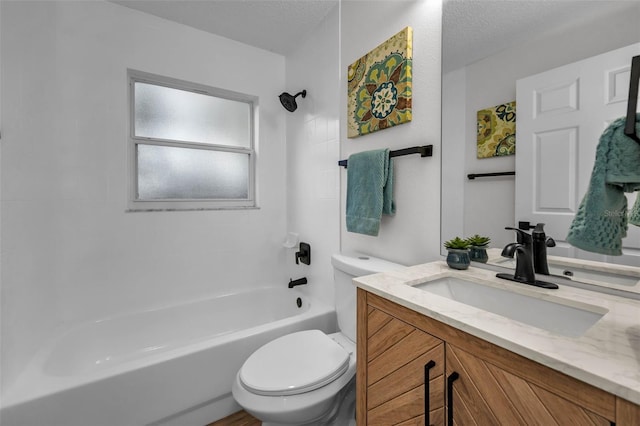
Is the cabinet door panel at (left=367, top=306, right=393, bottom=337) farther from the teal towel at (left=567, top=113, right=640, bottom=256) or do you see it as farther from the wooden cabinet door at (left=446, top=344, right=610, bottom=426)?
the teal towel at (left=567, top=113, right=640, bottom=256)

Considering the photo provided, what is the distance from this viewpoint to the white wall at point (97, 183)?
1.25 metres

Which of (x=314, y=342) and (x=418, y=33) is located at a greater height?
(x=418, y=33)

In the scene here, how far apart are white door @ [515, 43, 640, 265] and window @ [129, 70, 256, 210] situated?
1.87m

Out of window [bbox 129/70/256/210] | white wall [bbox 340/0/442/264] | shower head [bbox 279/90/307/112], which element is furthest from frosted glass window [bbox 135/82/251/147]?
white wall [bbox 340/0/442/264]

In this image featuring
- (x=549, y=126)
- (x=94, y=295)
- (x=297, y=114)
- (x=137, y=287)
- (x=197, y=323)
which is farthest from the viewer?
(x=297, y=114)

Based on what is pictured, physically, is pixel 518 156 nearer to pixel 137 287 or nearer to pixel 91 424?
pixel 91 424

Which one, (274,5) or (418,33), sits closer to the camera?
(418,33)

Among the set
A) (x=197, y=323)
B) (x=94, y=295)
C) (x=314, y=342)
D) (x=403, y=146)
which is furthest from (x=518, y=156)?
(x=94, y=295)

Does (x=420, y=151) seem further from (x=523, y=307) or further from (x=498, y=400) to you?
(x=498, y=400)

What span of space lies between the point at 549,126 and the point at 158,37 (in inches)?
89.4

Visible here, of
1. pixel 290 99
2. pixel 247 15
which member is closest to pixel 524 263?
pixel 290 99

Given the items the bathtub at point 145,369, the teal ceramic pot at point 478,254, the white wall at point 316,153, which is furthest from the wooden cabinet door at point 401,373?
the white wall at point 316,153

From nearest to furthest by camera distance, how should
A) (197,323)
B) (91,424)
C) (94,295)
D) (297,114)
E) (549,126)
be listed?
(549,126) → (91,424) → (94,295) → (197,323) → (297,114)

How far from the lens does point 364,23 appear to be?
1525 mm
